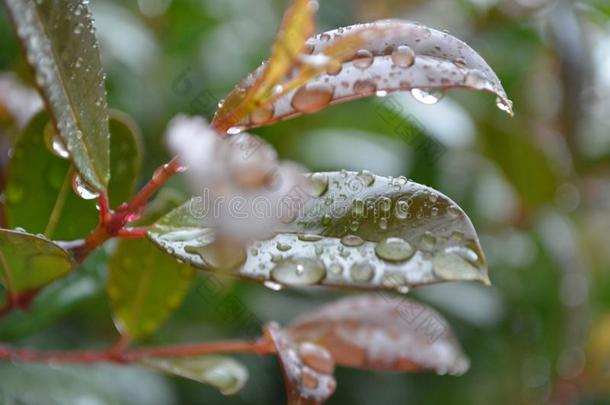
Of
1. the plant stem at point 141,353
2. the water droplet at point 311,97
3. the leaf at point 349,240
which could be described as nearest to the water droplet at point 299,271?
the leaf at point 349,240

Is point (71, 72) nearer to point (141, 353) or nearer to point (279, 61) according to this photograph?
point (279, 61)

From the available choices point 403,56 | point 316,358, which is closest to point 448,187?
point 316,358

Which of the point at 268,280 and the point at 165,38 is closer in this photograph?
the point at 268,280

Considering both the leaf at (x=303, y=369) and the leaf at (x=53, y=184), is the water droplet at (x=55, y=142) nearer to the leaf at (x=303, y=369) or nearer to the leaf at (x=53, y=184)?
the leaf at (x=53, y=184)

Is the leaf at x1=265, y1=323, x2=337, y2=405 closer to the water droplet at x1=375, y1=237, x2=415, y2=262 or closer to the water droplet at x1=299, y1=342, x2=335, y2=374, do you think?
the water droplet at x1=299, y1=342, x2=335, y2=374

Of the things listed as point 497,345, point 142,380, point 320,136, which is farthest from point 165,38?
point 497,345

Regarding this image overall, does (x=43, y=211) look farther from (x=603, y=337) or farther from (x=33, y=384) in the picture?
(x=603, y=337)
